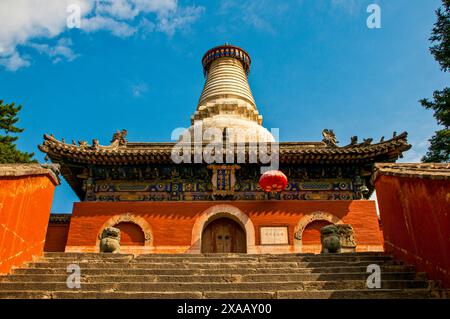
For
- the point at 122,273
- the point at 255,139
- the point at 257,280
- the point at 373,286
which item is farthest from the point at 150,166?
the point at 373,286

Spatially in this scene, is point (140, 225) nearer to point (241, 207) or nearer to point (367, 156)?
point (241, 207)

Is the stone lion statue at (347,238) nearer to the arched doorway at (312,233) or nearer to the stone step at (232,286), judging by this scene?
the arched doorway at (312,233)

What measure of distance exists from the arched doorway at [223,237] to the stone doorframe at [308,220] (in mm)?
1688

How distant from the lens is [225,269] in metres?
6.19

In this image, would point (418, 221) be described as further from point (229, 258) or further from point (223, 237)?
point (223, 237)

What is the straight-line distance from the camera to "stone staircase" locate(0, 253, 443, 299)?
16.6 ft

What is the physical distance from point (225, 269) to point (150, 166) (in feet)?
23.2

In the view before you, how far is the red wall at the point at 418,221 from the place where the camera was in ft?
16.7

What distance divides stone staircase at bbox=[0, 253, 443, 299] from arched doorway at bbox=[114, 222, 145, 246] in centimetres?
479

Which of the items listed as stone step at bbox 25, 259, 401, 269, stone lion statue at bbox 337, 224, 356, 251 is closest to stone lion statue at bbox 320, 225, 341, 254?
stone step at bbox 25, 259, 401, 269

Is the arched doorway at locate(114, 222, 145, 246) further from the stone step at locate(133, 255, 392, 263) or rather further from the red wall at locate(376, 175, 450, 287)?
the red wall at locate(376, 175, 450, 287)

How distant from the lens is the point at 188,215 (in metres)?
12.1
